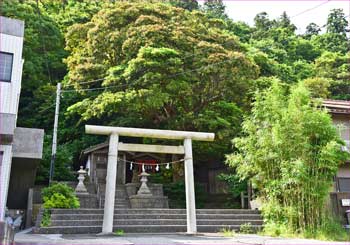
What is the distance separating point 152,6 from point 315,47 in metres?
22.6

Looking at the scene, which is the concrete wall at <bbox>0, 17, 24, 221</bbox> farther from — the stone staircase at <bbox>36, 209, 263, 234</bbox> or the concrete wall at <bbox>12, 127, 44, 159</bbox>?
the stone staircase at <bbox>36, 209, 263, 234</bbox>

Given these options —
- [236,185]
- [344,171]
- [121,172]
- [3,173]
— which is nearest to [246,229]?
[236,185]

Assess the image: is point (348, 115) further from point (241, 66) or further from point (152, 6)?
point (152, 6)

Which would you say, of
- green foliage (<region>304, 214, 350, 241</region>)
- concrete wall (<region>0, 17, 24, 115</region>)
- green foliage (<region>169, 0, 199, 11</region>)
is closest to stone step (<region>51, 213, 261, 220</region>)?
green foliage (<region>304, 214, 350, 241</region>)

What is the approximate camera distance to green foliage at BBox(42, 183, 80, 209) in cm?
1104

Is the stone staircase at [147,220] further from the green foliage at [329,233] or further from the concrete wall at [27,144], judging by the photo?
the green foliage at [329,233]

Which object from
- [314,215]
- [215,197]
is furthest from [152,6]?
[314,215]

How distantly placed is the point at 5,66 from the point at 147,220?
6046mm

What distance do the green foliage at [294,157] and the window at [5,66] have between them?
7.08 m

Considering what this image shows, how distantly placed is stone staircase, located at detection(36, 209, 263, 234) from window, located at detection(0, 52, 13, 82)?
4.03 meters

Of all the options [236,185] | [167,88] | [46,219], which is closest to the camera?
[46,219]

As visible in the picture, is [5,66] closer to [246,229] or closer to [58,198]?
[58,198]

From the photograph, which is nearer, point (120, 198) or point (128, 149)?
point (128, 149)

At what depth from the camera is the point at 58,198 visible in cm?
1125
